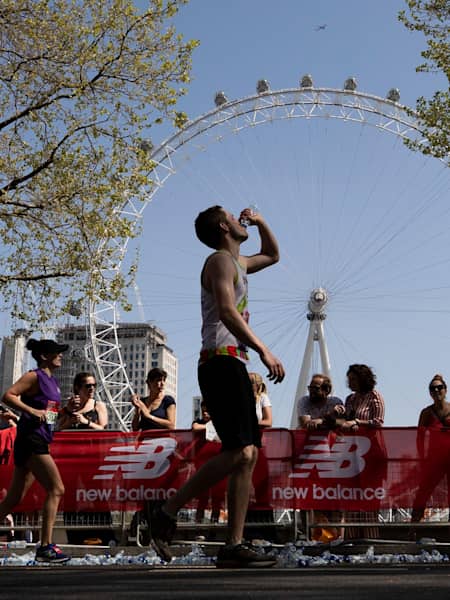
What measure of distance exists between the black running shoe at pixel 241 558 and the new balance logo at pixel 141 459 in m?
3.61

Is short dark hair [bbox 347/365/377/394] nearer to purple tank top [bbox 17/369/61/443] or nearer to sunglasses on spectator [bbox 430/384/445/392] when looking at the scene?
sunglasses on spectator [bbox 430/384/445/392]

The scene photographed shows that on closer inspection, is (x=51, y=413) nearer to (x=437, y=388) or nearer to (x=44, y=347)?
(x=44, y=347)

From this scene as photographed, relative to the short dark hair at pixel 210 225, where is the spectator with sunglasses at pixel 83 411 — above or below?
below

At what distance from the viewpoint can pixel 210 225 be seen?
16.6 feet

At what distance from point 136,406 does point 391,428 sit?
8.42ft

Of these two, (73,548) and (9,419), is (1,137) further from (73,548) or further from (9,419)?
(73,548)

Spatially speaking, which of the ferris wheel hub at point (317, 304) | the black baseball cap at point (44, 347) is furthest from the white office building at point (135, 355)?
the black baseball cap at point (44, 347)

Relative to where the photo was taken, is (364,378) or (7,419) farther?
(7,419)

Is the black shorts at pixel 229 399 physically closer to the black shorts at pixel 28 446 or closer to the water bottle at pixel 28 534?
the black shorts at pixel 28 446

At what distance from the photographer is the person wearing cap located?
20.6 feet

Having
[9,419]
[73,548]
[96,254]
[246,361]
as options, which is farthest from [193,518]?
[96,254]

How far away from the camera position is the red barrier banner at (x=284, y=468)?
26.1 feet

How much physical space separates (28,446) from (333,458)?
9.91 feet

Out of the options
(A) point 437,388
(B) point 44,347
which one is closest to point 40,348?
(B) point 44,347
